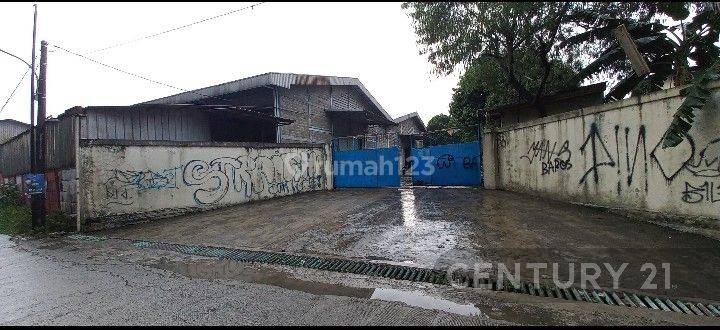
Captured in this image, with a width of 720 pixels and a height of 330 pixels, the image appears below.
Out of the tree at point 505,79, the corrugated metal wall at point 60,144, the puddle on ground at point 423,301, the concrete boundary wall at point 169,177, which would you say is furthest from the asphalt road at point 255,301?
the tree at point 505,79

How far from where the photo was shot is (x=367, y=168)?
14062 mm

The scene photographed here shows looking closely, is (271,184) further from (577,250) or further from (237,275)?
(577,250)

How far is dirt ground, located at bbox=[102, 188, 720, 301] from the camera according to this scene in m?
4.13

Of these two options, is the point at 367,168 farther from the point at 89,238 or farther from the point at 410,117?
the point at 410,117

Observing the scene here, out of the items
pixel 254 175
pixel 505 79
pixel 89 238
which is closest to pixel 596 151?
pixel 505 79

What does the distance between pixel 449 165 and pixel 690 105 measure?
8.24 m

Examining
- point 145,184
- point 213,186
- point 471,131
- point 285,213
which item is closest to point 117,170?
point 145,184

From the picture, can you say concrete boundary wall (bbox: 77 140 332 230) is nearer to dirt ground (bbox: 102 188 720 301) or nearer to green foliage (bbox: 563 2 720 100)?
dirt ground (bbox: 102 188 720 301)

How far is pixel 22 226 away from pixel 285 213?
23.7 ft

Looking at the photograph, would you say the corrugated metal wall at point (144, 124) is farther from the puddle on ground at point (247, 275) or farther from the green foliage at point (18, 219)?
the puddle on ground at point (247, 275)

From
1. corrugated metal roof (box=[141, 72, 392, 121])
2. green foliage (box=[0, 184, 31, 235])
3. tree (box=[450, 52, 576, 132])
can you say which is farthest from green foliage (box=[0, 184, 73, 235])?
tree (box=[450, 52, 576, 132])

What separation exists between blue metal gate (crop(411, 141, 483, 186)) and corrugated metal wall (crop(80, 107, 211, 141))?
8059 millimetres

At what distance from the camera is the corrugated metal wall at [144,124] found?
896 centimetres
